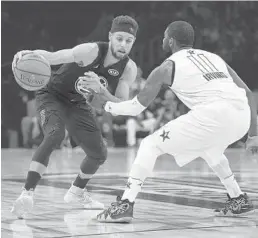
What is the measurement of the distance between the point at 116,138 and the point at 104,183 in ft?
41.7

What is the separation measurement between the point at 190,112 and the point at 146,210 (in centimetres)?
109

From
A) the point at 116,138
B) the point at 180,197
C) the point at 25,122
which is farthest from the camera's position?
the point at 116,138

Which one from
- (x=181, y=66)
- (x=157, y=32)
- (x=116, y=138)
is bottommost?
(x=116, y=138)

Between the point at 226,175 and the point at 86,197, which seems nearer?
the point at 226,175

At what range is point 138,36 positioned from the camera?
22.2 meters

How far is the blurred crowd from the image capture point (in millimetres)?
20828

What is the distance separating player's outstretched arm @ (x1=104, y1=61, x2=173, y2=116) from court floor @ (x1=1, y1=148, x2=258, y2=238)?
846 mm

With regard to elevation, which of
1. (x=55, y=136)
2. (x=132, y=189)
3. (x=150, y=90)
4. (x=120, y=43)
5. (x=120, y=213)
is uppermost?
(x=120, y=43)

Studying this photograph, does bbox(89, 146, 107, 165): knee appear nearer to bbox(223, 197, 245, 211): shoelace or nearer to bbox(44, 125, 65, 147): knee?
bbox(44, 125, 65, 147): knee

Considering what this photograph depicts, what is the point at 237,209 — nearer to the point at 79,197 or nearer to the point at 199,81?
the point at 199,81

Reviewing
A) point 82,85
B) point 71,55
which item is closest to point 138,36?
point 71,55

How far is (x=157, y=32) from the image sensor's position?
72.1 feet

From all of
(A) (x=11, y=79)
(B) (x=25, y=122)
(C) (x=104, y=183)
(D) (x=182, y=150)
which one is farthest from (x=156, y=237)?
(A) (x=11, y=79)

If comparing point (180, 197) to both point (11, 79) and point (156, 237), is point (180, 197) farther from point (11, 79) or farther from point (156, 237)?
point (11, 79)
